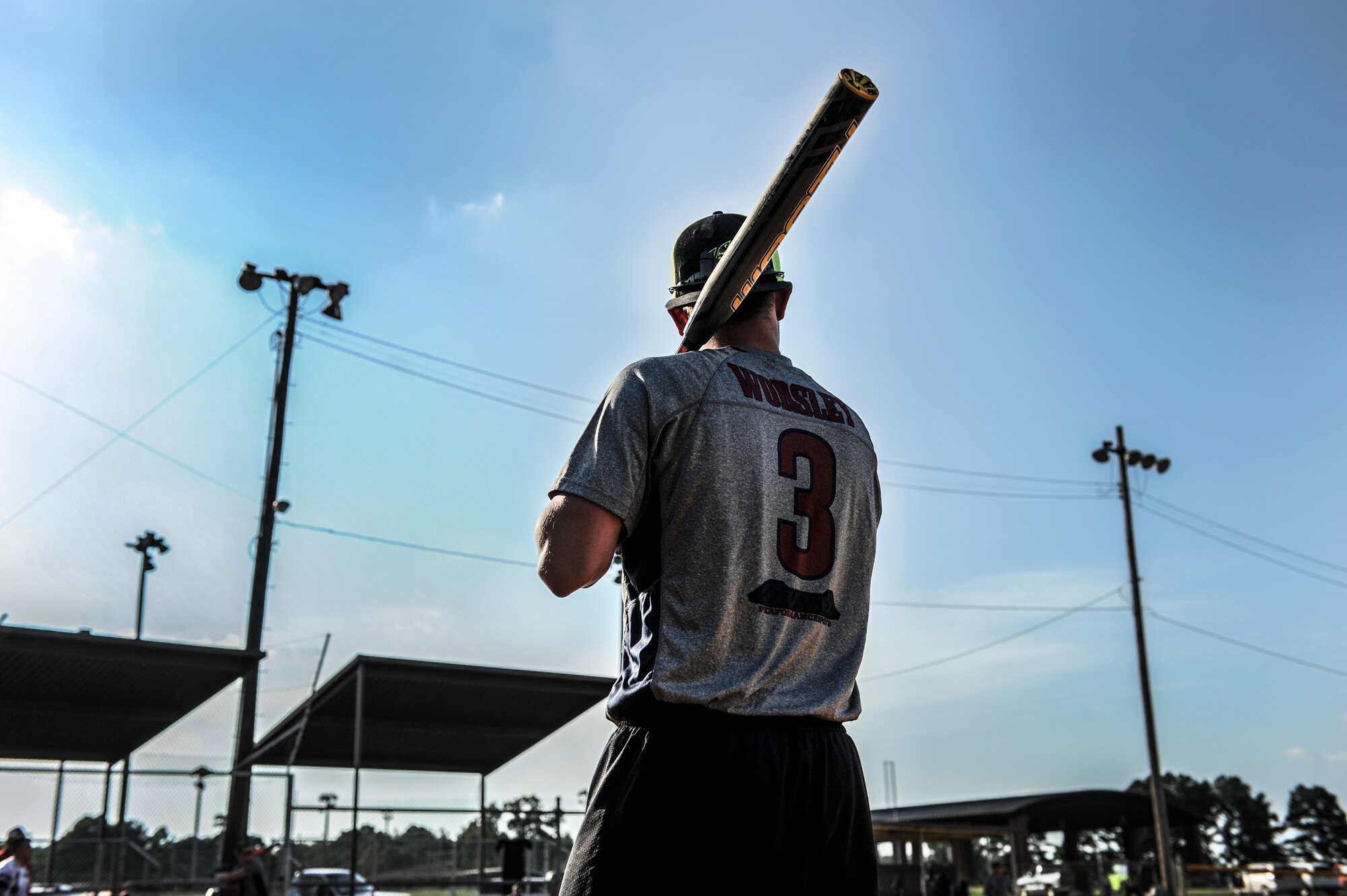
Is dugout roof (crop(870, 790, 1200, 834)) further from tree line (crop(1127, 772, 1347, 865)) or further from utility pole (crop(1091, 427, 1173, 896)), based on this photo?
tree line (crop(1127, 772, 1347, 865))

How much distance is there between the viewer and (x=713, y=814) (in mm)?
1793

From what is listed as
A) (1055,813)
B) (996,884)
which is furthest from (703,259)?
(1055,813)

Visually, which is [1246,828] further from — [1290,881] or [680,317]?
[680,317]

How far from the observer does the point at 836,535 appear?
2.07 metres

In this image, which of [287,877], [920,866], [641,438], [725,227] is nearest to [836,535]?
[641,438]

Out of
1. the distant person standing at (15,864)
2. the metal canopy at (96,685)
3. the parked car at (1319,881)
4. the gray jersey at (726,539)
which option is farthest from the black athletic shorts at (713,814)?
the parked car at (1319,881)

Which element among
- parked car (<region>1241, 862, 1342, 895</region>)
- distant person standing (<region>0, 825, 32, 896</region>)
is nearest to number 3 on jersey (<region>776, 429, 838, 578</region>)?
distant person standing (<region>0, 825, 32, 896</region>)

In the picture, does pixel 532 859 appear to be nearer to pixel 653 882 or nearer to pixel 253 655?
pixel 253 655

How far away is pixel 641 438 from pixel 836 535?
0.44 m

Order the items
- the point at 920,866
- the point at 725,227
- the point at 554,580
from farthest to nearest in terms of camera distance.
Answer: the point at 920,866
the point at 725,227
the point at 554,580

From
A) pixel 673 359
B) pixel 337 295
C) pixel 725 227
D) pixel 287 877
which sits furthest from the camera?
pixel 337 295

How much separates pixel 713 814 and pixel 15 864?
10.3 meters

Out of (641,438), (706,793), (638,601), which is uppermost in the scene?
(641,438)

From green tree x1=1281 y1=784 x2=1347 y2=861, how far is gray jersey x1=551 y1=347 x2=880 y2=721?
109 metres
